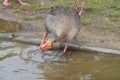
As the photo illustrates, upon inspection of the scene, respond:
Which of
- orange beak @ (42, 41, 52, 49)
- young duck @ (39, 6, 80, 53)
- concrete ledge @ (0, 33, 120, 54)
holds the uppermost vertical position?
young duck @ (39, 6, 80, 53)

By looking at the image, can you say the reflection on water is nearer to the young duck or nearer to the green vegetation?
the young duck

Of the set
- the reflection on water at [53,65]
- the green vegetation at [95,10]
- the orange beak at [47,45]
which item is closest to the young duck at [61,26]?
the orange beak at [47,45]

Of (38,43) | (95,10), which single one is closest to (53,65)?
(38,43)

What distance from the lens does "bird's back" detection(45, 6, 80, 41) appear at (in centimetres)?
776

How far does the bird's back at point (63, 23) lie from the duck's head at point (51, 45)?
0.22 m

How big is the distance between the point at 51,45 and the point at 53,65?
0.71m

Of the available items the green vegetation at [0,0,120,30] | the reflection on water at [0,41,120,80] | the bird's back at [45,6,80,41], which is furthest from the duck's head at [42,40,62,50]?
the green vegetation at [0,0,120,30]

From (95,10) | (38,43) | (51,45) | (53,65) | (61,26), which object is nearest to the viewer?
(53,65)

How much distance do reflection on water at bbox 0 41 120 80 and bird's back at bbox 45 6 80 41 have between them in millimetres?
526

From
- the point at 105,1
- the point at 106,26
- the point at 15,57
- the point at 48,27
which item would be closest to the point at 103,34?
the point at 106,26

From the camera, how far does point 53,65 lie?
7.61 m

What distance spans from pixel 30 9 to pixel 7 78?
16.9 ft

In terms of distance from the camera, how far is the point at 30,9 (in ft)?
38.7

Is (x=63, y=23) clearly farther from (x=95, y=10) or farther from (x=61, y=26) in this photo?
(x=95, y=10)
